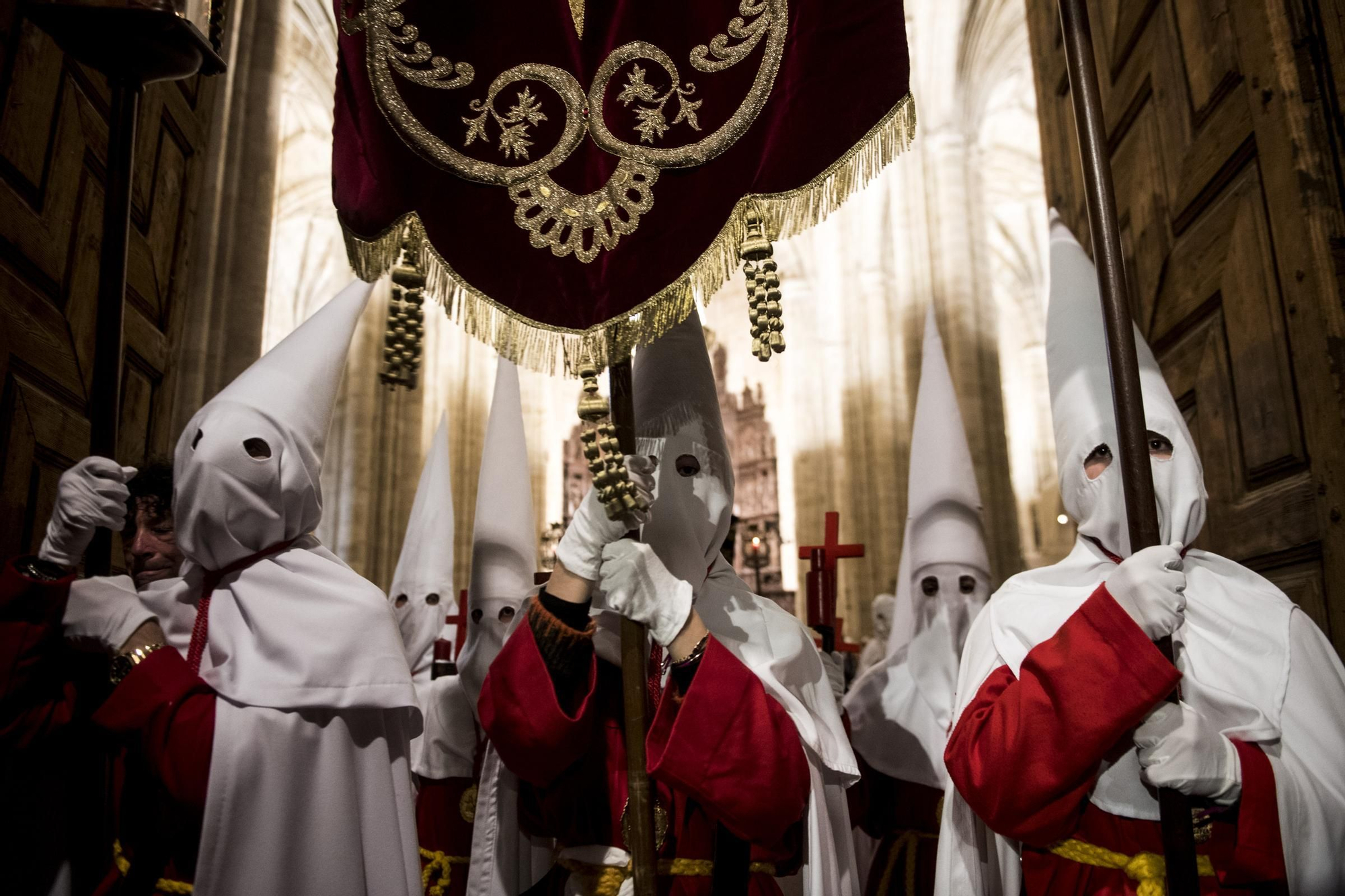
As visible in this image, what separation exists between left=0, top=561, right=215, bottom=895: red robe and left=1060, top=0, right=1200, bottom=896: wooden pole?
1.98 metres

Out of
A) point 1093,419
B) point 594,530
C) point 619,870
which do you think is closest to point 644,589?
point 594,530

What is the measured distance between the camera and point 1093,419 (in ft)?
7.61

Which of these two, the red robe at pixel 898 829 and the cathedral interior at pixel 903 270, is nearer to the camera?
the cathedral interior at pixel 903 270

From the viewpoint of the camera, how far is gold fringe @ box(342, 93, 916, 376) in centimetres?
205

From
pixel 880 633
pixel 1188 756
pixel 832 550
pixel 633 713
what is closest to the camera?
pixel 1188 756

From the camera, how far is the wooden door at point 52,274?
2.62 m

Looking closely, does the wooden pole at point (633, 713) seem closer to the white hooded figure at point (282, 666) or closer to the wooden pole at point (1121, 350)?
the white hooded figure at point (282, 666)

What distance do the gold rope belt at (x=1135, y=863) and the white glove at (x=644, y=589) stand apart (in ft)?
3.26

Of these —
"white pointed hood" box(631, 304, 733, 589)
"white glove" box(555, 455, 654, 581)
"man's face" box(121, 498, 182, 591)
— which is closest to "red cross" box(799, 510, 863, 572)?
"white pointed hood" box(631, 304, 733, 589)

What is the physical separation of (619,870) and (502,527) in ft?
6.11

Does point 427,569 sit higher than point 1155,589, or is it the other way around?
point 427,569

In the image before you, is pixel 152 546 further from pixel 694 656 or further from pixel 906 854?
pixel 906 854

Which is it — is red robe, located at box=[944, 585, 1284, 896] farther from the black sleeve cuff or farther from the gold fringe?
the gold fringe

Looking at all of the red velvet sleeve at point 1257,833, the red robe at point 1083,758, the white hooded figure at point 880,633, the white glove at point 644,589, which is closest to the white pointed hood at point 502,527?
the white glove at point 644,589
